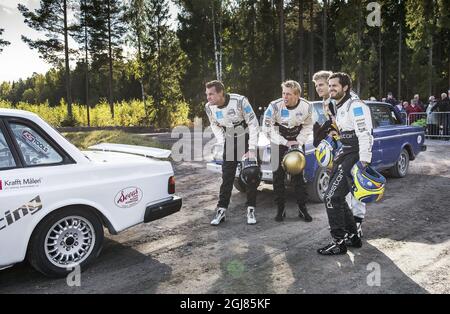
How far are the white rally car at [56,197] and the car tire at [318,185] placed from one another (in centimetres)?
303

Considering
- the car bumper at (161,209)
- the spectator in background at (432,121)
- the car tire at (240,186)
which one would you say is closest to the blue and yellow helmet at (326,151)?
the car bumper at (161,209)

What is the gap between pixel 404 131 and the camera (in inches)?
346

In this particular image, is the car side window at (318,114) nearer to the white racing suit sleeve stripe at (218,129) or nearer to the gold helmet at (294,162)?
the gold helmet at (294,162)

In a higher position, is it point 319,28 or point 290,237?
point 319,28

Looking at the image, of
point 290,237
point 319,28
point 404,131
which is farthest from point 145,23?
point 290,237

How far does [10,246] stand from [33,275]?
0.64m

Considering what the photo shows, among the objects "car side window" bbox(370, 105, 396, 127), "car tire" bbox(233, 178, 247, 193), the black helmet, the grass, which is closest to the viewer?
the black helmet

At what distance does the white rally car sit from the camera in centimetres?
361

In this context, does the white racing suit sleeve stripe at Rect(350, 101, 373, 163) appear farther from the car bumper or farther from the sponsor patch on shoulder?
the car bumper

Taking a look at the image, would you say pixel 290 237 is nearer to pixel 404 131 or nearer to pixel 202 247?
pixel 202 247

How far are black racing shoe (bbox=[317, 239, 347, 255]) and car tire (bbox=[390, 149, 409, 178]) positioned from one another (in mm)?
5017

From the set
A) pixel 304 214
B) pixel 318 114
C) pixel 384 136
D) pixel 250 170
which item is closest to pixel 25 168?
pixel 250 170

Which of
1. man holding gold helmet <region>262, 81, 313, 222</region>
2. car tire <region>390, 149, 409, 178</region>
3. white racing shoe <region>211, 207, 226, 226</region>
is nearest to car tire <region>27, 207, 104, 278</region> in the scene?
white racing shoe <region>211, 207, 226, 226</region>

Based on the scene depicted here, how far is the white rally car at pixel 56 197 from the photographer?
3607 millimetres
